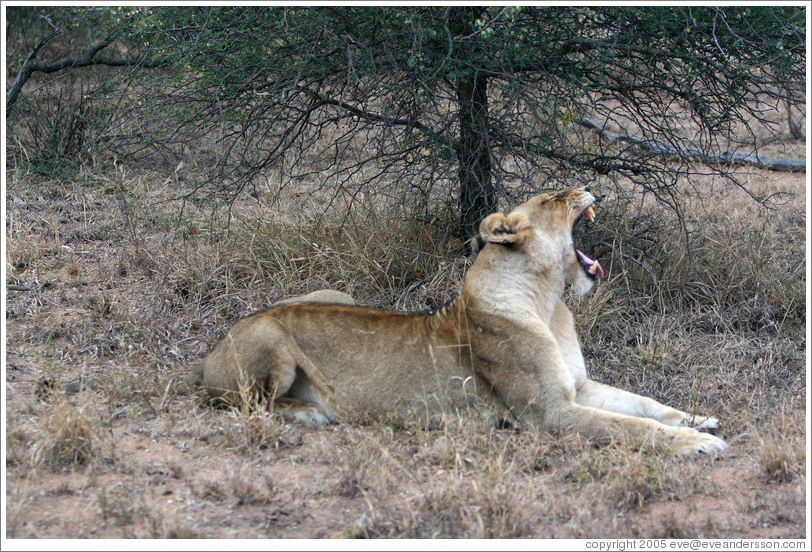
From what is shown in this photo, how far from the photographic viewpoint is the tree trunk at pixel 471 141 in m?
6.14

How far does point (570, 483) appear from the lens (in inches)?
152

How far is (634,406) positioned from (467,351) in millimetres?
950

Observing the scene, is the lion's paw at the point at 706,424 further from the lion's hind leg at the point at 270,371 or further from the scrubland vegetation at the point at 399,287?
the lion's hind leg at the point at 270,371

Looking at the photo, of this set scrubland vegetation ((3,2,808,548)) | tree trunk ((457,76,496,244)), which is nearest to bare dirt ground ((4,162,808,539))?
scrubland vegetation ((3,2,808,548))

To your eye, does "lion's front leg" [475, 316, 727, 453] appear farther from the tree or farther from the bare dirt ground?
the tree

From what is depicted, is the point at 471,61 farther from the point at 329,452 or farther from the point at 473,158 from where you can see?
the point at 329,452

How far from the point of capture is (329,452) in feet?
13.7

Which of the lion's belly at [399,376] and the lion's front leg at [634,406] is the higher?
Answer: the lion's belly at [399,376]

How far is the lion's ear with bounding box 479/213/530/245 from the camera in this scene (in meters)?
4.50

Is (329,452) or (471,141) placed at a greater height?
(471,141)

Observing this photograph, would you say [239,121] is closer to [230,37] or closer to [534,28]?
[230,37]

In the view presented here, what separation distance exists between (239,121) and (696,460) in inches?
163

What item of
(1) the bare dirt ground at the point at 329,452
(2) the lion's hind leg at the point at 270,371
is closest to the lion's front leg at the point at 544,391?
(1) the bare dirt ground at the point at 329,452

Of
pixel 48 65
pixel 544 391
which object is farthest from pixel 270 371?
pixel 48 65
